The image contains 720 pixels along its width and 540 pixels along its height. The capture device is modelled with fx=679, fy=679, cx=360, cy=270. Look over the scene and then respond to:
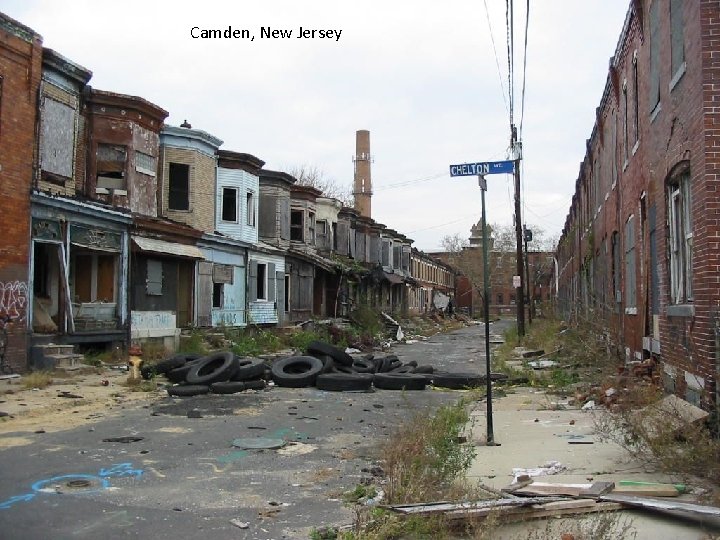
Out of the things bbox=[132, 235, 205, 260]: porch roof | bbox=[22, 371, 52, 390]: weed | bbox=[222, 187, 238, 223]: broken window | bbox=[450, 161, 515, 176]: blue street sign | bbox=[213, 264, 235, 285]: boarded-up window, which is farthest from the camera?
bbox=[222, 187, 238, 223]: broken window

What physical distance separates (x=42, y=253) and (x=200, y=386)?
796 centimetres

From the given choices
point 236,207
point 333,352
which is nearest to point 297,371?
point 333,352

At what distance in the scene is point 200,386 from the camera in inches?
565

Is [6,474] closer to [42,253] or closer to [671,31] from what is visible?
[671,31]

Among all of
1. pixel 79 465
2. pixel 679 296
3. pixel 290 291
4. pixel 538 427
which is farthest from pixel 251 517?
pixel 290 291

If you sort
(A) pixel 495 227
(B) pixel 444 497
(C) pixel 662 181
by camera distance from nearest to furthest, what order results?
(B) pixel 444 497 → (C) pixel 662 181 → (A) pixel 495 227

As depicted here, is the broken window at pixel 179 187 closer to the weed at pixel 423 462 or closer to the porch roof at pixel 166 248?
the porch roof at pixel 166 248

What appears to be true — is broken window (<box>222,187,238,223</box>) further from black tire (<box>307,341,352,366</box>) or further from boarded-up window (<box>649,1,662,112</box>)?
boarded-up window (<box>649,1,662,112</box>)

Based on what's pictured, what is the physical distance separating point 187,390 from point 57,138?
30.7ft

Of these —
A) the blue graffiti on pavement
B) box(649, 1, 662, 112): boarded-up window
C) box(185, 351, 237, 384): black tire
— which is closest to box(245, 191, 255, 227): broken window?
box(185, 351, 237, 384): black tire

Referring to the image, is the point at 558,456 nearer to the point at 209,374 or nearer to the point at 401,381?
the point at 401,381

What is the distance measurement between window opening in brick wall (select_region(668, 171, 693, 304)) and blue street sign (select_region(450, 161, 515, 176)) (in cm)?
257

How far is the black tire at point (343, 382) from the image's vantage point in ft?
49.9

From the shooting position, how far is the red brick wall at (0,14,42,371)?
53.0 feet
